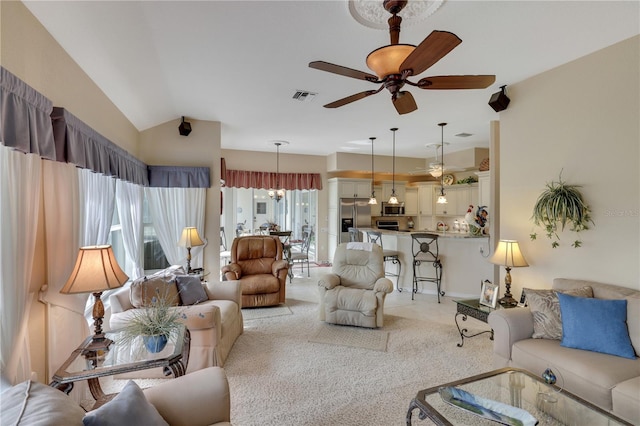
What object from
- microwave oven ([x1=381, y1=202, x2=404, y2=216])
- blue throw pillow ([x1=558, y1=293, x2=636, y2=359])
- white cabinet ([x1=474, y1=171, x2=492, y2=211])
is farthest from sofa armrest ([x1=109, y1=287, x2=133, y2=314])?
microwave oven ([x1=381, y1=202, x2=404, y2=216])

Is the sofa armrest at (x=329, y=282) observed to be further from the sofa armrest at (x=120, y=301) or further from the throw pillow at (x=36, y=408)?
the throw pillow at (x=36, y=408)

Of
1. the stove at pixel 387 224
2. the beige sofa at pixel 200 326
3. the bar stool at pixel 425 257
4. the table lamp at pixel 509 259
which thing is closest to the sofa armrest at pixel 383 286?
the table lamp at pixel 509 259

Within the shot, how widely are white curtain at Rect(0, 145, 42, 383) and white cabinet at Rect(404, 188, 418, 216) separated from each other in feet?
25.1

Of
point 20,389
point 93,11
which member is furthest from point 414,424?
point 93,11

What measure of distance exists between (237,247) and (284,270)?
2.68 feet

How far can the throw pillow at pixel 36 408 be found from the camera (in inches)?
37.4

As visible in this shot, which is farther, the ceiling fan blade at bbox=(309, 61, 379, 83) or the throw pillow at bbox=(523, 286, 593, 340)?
the throw pillow at bbox=(523, 286, 593, 340)

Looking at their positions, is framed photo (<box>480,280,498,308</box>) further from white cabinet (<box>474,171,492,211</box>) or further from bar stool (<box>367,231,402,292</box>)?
white cabinet (<box>474,171,492,211</box>)

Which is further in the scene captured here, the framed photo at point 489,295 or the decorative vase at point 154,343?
the framed photo at point 489,295

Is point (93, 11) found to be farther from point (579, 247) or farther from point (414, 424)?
point (579, 247)

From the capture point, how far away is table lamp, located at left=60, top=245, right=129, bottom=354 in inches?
73.0

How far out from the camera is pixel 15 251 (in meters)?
1.68

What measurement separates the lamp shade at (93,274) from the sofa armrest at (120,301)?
90 centimetres

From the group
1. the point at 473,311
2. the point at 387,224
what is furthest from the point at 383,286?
the point at 387,224
